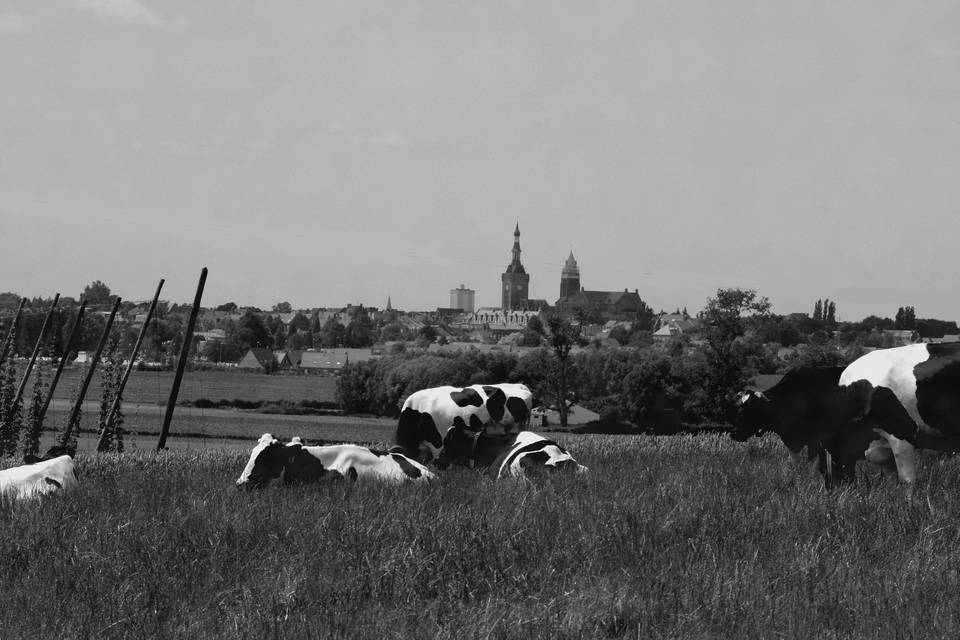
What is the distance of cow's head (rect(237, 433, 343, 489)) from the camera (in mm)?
13891

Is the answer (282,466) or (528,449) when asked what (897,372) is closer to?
(528,449)

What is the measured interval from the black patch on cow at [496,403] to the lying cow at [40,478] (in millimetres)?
7291

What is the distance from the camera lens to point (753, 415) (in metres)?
16.6

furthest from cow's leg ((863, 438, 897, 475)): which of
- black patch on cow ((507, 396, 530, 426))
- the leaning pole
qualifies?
the leaning pole

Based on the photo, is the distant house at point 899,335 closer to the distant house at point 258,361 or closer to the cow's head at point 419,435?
the cow's head at point 419,435

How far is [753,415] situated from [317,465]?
6.73 metres

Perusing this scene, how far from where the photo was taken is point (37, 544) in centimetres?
980

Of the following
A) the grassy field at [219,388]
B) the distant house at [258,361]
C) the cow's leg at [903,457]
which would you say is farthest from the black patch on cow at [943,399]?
the distant house at [258,361]

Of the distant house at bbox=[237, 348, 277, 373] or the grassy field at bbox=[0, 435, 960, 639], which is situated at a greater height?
the distant house at bbox=[237, 348, 277, 373]

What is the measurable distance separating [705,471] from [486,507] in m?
4.69

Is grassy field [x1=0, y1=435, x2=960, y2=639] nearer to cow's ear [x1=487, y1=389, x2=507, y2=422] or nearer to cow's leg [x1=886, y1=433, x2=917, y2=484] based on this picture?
cow's leg [x1=886, y1=433, x2=917, y2=484]

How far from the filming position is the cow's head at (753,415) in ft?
53.0

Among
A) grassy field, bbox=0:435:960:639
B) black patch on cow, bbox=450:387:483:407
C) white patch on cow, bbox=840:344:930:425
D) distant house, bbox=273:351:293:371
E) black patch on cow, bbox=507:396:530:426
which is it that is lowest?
grassy field, bbox=0:435:960:639

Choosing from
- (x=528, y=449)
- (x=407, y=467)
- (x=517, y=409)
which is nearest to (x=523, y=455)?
(x=528, y=449)
